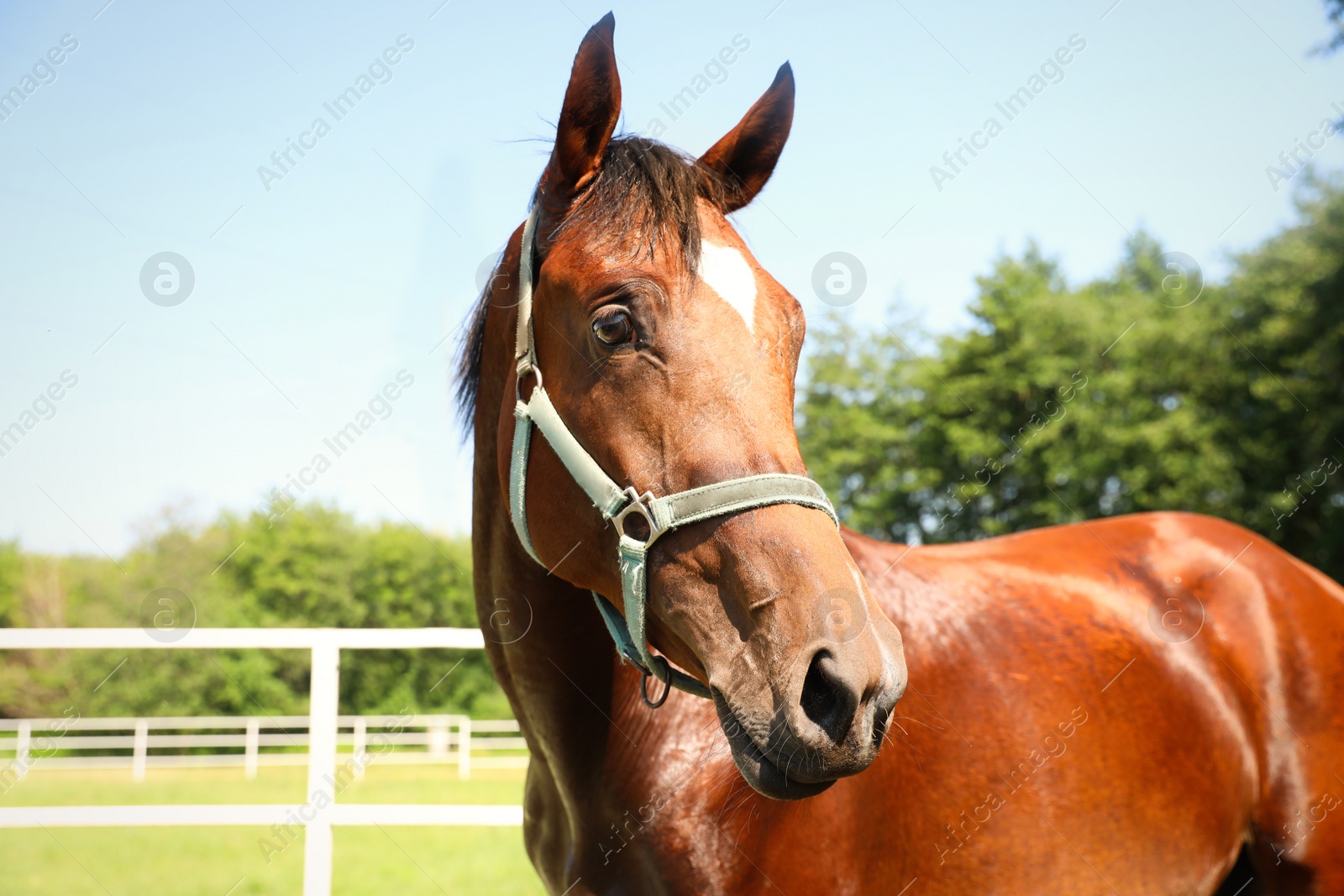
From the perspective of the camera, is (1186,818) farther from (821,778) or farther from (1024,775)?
(821,778)

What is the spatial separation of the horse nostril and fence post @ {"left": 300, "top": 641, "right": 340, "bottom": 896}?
131 inches

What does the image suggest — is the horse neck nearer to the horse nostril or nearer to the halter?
the halter

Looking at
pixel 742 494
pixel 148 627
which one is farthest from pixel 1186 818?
pixel 148 627

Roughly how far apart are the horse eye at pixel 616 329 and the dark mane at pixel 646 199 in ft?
0.53

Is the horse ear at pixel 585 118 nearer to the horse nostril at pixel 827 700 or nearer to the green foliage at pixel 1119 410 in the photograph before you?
the horse nostril at pixel 827 700

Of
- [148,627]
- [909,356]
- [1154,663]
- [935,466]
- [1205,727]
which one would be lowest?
[1205,727]

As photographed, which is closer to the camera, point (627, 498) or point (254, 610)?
point (627, 498)

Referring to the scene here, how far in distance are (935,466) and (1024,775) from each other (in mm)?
29387

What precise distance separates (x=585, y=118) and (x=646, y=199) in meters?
0.26

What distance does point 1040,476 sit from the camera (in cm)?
2784

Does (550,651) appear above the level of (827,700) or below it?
above

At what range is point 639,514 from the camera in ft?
5.78

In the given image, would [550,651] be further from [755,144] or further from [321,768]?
[321,768]

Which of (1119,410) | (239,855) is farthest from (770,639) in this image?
(1119,410)
